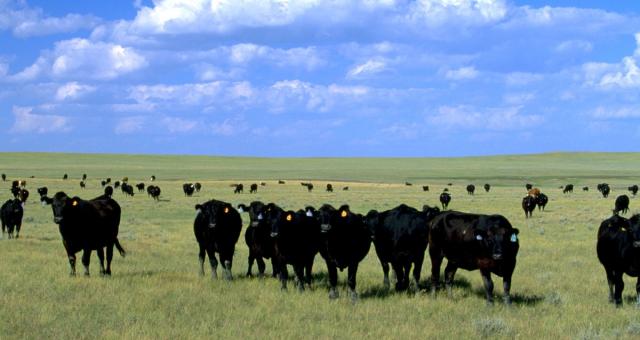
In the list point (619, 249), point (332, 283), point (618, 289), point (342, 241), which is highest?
point (619, 249)

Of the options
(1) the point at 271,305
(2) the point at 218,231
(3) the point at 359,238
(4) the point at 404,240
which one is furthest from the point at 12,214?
(4) the point at 404,240

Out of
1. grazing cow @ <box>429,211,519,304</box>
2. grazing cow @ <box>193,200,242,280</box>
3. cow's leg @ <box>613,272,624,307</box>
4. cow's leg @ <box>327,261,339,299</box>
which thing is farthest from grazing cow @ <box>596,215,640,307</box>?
grazing cow @ <box>193,200,242,280</box>

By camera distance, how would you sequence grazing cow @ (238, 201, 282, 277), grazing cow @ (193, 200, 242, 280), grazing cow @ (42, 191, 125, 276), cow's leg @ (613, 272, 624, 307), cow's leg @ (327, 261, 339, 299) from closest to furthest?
cow's leg @ (613, 272, 624, 307) < cow's leg @ (327, 261, 339, 299) < grazing cow @ (238, 201, 282, 277) < grazing cow @ (42, 191, 125, 276) < grazing cow @ (193, 200, 242, 280)

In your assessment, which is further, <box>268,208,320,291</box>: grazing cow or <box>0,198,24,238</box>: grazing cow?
<box>0,198,24,238</box>: grazing cow

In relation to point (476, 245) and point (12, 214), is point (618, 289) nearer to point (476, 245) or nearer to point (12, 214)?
point (476, 245)

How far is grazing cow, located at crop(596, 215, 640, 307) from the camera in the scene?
1175 cm

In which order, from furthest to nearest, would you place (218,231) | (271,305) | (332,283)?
(218,231)
(332,283)
(271,305)

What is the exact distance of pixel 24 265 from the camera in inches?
620

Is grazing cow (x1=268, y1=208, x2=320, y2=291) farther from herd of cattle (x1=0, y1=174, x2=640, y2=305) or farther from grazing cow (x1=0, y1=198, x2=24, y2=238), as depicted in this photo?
grazing cow (x1=0, y1=198, x2=24, y2=238)

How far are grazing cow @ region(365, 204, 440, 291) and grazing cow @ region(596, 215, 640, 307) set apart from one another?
10.0 feet

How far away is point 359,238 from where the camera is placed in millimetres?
13328

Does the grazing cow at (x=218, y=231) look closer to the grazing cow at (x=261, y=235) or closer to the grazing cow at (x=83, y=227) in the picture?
the grazing cow at (x=261, y=235)

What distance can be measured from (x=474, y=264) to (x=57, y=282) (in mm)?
7307

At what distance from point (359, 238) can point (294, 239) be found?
1174 mm
